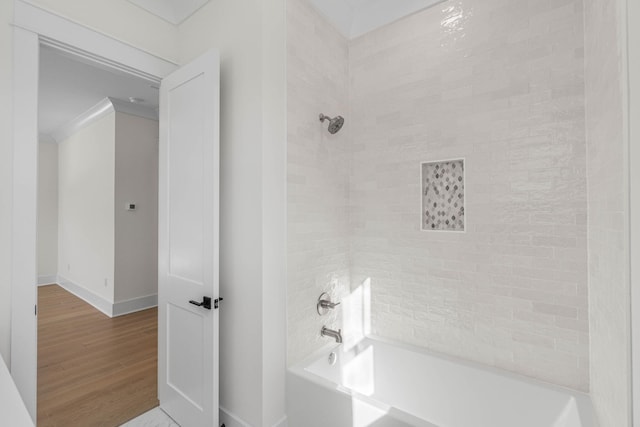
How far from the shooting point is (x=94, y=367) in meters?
2.63

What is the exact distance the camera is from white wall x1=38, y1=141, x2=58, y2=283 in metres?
5.39

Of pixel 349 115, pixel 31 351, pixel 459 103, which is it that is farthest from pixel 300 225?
pixel 31 351

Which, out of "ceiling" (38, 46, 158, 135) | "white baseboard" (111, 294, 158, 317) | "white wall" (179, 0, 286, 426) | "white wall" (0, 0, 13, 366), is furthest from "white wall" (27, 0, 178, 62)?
"white baseboard" (111, 294, 158, 317)

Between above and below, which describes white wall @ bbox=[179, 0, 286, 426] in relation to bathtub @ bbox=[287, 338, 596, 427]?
above

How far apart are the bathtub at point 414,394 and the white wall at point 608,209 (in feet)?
0.79

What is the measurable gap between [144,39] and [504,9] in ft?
6.99

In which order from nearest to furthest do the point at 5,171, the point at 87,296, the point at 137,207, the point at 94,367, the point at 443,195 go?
the point at 5,171
the point at 443,195
the point at 94,367
the point at 137,207
the point at 87,296

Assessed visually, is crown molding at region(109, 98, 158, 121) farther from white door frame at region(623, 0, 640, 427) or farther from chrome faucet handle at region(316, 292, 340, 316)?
white door frame at region(623, 0, 640, 427)

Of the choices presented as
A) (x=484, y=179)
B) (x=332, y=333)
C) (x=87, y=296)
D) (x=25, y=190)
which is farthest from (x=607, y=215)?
(x=87, y=296)

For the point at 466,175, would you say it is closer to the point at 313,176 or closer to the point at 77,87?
the point at 313,176

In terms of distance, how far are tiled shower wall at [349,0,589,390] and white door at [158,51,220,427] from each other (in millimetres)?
1046

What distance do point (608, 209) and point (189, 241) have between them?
1.96 meters

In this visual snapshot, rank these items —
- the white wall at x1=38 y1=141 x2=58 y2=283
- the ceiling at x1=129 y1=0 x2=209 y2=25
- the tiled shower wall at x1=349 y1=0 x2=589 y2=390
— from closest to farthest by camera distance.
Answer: the tiled shower wall at x1=349 y1=0 x2=589 y2=390
the ceiling at x1=129 y1=0 x2=209 y2=25
the white wall at x1=38 y1=141 x2=58 y2=283

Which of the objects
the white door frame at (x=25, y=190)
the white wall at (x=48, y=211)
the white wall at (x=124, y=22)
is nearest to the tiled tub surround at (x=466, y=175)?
the white wall at (x=124, y=22)
